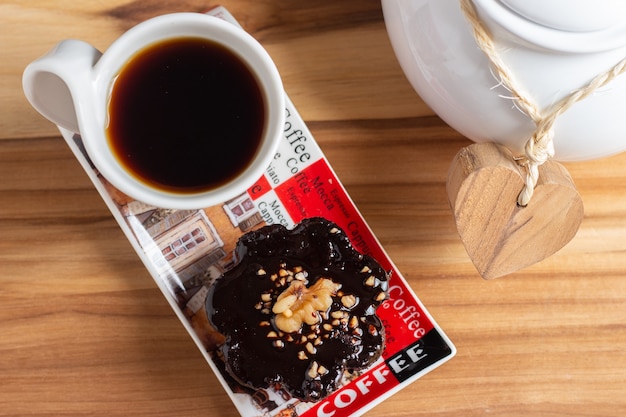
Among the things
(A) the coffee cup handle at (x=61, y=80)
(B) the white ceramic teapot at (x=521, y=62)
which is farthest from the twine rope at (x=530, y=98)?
(A) the coffee cup handle at (x=61, y=80)

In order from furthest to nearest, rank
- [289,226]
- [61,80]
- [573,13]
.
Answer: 1. [289,226]
2. [61,80]
3. [573,13]

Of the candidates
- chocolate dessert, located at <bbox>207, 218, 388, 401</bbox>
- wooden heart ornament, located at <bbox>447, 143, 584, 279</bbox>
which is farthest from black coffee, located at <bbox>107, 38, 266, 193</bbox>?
wooden heart ornament, located at <bbox>447, 143, 584, 279</bbox>

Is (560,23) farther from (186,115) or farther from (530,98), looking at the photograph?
(186,115)

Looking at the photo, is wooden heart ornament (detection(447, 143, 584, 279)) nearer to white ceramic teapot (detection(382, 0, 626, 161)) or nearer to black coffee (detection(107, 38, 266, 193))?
white ceramic teapot (detection(382, 0, 626, 161))

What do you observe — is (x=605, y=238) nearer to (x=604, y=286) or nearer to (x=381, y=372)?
(x=604, y=286)

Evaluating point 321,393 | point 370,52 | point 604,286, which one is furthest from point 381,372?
point 370,52

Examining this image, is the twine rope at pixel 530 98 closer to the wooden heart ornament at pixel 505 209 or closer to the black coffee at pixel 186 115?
the wooden heart ornament at pixel 505 209

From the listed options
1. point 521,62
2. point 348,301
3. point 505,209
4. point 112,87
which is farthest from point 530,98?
point 112,87
